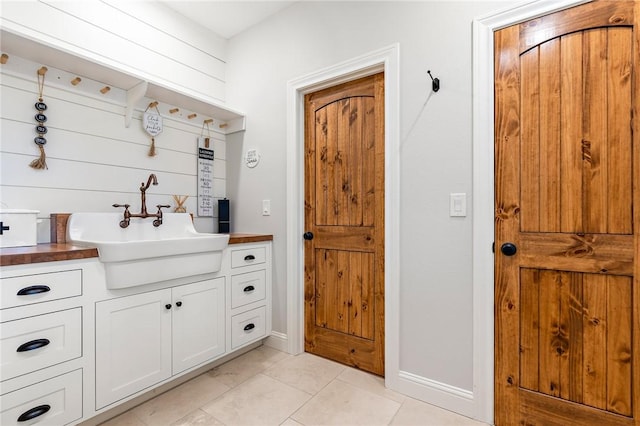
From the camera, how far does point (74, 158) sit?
6.30 ft

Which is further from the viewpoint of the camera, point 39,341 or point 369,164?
point 369,164

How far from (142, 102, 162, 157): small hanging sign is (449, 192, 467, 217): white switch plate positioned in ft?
6.92

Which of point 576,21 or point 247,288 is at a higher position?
point 576,21

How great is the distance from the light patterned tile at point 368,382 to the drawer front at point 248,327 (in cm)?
70

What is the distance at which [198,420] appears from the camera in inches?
62.7

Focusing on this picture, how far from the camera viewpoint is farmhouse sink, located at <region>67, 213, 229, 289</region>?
151cm

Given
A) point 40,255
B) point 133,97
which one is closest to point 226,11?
point 133,97

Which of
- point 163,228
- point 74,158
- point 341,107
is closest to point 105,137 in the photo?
point 74,158

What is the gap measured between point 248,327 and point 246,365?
26 centimetres

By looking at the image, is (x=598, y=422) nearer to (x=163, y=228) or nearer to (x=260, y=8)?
(x=163, y=228)

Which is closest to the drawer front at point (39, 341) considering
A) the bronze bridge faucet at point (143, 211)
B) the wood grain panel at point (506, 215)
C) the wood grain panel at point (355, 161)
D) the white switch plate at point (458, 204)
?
the bronze bridge faucet at point (143, 211)

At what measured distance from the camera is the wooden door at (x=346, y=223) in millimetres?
2043

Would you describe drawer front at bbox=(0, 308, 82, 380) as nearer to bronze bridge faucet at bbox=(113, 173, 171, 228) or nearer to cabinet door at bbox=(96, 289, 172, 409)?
cabinet door at bbox=(96, 289, 172, 409)

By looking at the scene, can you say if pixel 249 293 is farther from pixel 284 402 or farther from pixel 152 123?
pixel 152 123
